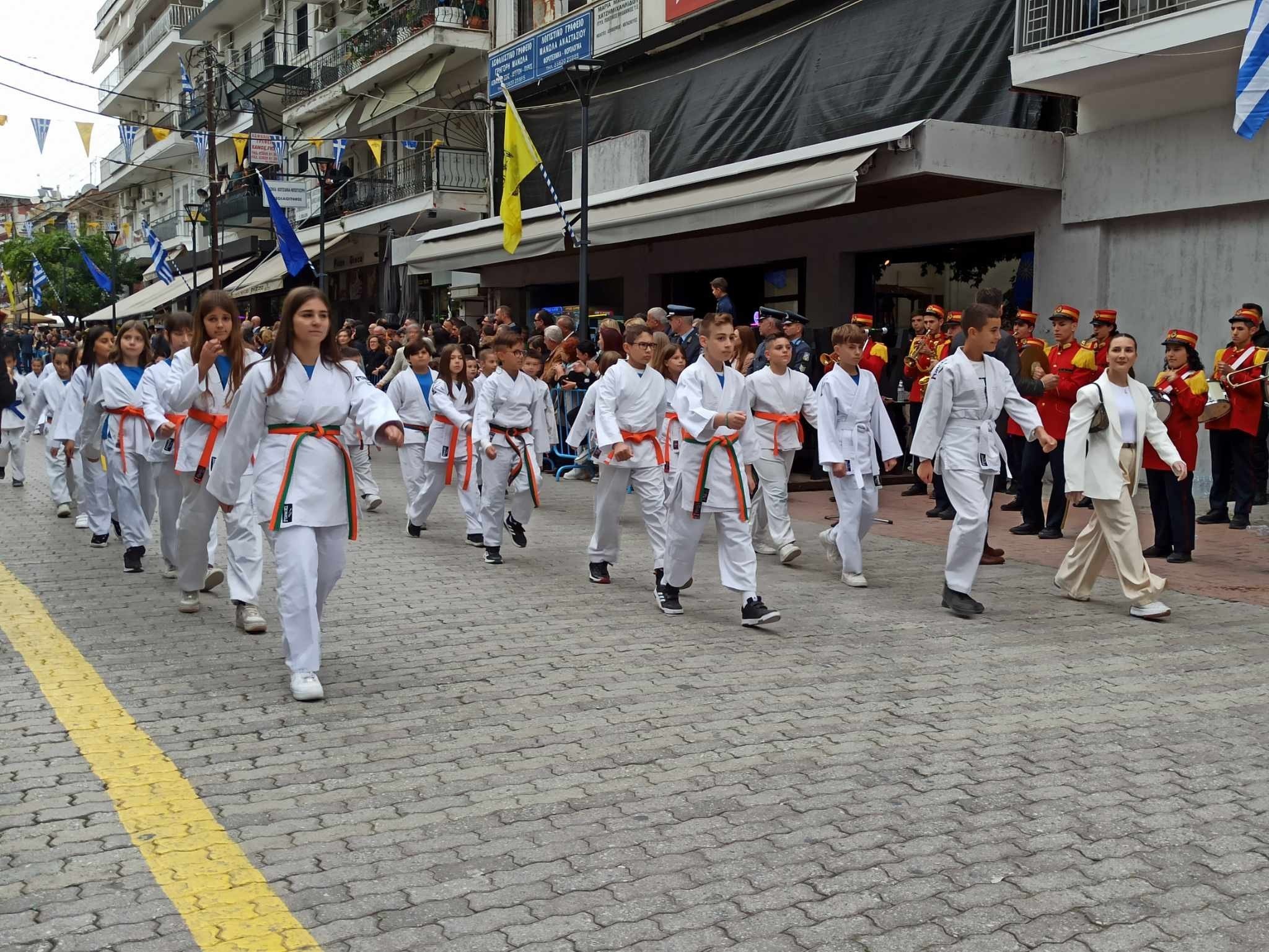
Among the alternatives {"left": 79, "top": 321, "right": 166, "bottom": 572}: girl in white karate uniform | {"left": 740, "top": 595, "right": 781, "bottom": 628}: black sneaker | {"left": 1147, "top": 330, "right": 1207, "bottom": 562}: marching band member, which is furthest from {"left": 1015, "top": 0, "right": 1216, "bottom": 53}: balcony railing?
{"left": 79, "top": 321, "right": 166, "bottom": 572}: girl in white karate uniform

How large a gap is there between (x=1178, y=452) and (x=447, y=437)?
231 inches

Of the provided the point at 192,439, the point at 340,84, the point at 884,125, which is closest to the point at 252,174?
the point at 340,84

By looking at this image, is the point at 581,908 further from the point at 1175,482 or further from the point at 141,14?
the point at 141,14

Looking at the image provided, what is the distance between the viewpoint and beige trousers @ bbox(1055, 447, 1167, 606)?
7.61 meters

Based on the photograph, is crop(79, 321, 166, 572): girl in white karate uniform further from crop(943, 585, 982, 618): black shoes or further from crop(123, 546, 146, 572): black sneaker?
crop(943, 585, 982, 618): black shoes

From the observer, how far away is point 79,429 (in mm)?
9859

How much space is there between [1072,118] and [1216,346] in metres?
3.07

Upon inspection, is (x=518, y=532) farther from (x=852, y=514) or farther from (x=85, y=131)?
(x=85, y=131)

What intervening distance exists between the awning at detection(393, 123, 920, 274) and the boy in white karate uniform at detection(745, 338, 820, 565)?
4.07 m

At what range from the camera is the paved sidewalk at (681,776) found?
351 centimetres

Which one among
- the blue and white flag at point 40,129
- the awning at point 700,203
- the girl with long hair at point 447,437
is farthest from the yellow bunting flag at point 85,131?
the girl with long hair at point 447,437

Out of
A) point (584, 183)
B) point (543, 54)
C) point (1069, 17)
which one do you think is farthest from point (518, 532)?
point (543, 54)

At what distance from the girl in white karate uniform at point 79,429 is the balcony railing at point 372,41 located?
1720 cm

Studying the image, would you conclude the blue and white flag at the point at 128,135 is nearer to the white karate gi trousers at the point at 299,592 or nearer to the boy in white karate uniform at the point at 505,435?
the boy in white karate uniform at the point at 505,435
